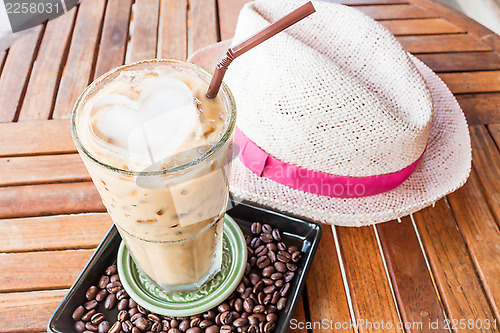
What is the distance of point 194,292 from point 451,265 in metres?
0.50

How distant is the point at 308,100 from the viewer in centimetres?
91

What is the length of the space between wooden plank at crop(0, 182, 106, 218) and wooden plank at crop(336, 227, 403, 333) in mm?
510

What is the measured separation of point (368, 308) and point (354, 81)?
0.44m

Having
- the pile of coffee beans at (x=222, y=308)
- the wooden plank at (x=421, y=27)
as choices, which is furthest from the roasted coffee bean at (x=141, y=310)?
the wooden plank at (x=421, y=27)

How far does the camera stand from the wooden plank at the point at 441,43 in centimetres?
135

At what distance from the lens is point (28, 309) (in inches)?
32.1

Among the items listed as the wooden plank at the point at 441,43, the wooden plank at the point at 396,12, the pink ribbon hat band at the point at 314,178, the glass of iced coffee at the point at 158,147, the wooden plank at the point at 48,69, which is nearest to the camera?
the glass of iced coffee at the point at 158,147

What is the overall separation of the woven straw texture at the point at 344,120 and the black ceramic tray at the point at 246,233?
0.06 meters

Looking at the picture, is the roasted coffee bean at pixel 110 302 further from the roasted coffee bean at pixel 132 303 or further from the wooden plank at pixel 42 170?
the wooden plank at pixel 42 170

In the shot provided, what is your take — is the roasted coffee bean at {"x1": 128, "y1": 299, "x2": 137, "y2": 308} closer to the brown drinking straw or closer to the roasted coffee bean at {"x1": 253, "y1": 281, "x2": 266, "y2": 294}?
the roasted coffee bean at {"x1": 253, "y1": 281, "x2": 266, "y2": 294}

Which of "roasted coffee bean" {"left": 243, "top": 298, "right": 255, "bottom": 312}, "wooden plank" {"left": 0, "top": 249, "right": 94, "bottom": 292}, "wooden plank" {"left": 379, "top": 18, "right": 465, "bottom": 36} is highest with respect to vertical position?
"wooden plank" {"left": 379, "top": 18, "right": 465, "bottom": 36}

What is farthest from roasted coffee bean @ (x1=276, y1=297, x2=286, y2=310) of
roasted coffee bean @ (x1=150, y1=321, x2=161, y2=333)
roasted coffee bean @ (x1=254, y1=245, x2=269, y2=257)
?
roasted coffee bean @ (x1=150, y1=321, x2=161, y2=333)

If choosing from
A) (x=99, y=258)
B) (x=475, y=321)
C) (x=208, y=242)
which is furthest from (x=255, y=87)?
(x=475, y=321)

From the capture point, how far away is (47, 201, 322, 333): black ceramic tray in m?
0.77
